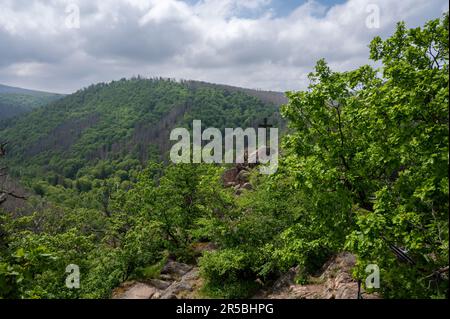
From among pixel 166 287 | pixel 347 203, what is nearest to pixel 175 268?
pixel 166 287

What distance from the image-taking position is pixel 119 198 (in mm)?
37031

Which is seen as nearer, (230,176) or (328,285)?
(328,285)

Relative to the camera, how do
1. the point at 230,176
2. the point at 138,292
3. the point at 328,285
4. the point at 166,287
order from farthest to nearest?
the point at 230,176
the point at 166,287
the point at 138,292
the point at 328,285

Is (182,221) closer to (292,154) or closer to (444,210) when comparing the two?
(292,154)

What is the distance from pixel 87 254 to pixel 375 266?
62.5 feet

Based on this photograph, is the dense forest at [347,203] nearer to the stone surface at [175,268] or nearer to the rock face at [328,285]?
the rock face at [328,285]

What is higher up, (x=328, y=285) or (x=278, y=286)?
(x=328, y=285)

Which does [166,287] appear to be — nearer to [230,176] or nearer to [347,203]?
[347,203]

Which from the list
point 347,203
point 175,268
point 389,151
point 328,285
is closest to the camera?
point 389,151

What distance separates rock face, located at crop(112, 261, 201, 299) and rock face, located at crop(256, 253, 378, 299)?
4915 mm

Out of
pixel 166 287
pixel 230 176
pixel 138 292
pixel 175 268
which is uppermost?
pixel 230 176

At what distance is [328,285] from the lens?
55.4 feet

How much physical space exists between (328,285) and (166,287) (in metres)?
11.8
